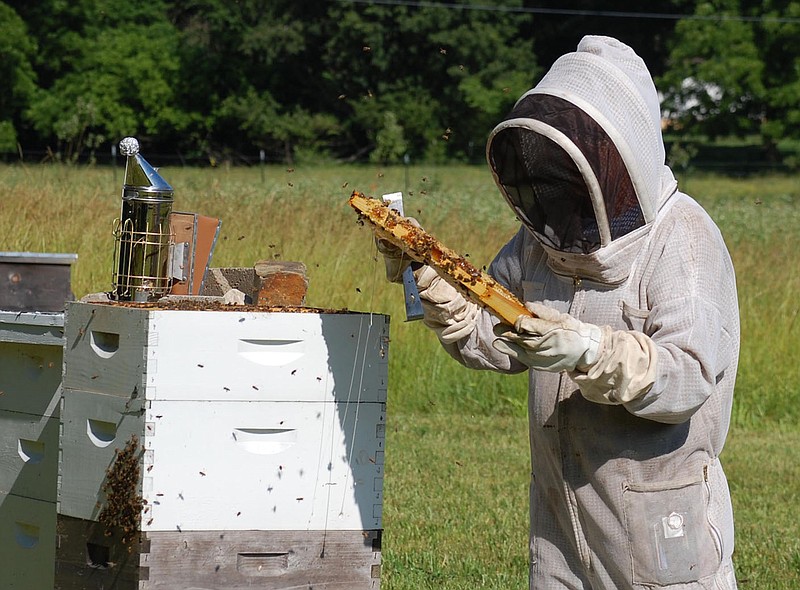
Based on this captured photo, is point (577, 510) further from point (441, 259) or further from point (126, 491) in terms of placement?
point (126, 491)

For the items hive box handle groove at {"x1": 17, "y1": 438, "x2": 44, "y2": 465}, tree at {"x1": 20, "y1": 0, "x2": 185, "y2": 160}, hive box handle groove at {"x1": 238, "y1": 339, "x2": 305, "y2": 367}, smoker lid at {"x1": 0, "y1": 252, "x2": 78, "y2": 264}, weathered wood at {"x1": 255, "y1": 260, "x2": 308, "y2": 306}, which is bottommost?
tree at {"x1": 20, "y1": 0, "x2": 185, "y2": 160}

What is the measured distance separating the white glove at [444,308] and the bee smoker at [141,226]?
0.87 metres

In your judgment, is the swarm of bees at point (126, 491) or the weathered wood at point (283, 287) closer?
the swarm of bees at point (126, 491)

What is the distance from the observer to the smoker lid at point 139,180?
3.17 meters

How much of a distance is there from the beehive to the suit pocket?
0.65m

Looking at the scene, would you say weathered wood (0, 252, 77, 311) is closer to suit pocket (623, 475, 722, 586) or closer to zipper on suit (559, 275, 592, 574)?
zipper on suit (559, 275, 592, 574)

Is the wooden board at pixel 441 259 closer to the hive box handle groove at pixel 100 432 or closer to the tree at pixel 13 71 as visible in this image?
the hive box handle groove at pixel 100 432

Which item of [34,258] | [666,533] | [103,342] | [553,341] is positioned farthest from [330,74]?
[553,341]

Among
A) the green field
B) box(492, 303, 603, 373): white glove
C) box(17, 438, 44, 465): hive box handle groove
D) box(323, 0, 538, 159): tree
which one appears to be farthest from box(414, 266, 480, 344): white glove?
box(323, 0, 538, 159): tree

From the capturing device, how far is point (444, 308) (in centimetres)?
270

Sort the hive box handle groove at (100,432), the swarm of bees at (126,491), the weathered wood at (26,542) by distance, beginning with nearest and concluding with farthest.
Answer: the swarm of bees at (126,491), the hive box handle groove at (100,432), the weathered wood at (26,542)

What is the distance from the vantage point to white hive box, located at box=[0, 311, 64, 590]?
326 centimetres

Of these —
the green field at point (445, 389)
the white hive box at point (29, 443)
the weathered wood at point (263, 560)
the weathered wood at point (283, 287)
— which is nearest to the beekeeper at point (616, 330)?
the weathered wood at point (263, 560)

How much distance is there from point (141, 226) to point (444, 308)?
1.02 meters
